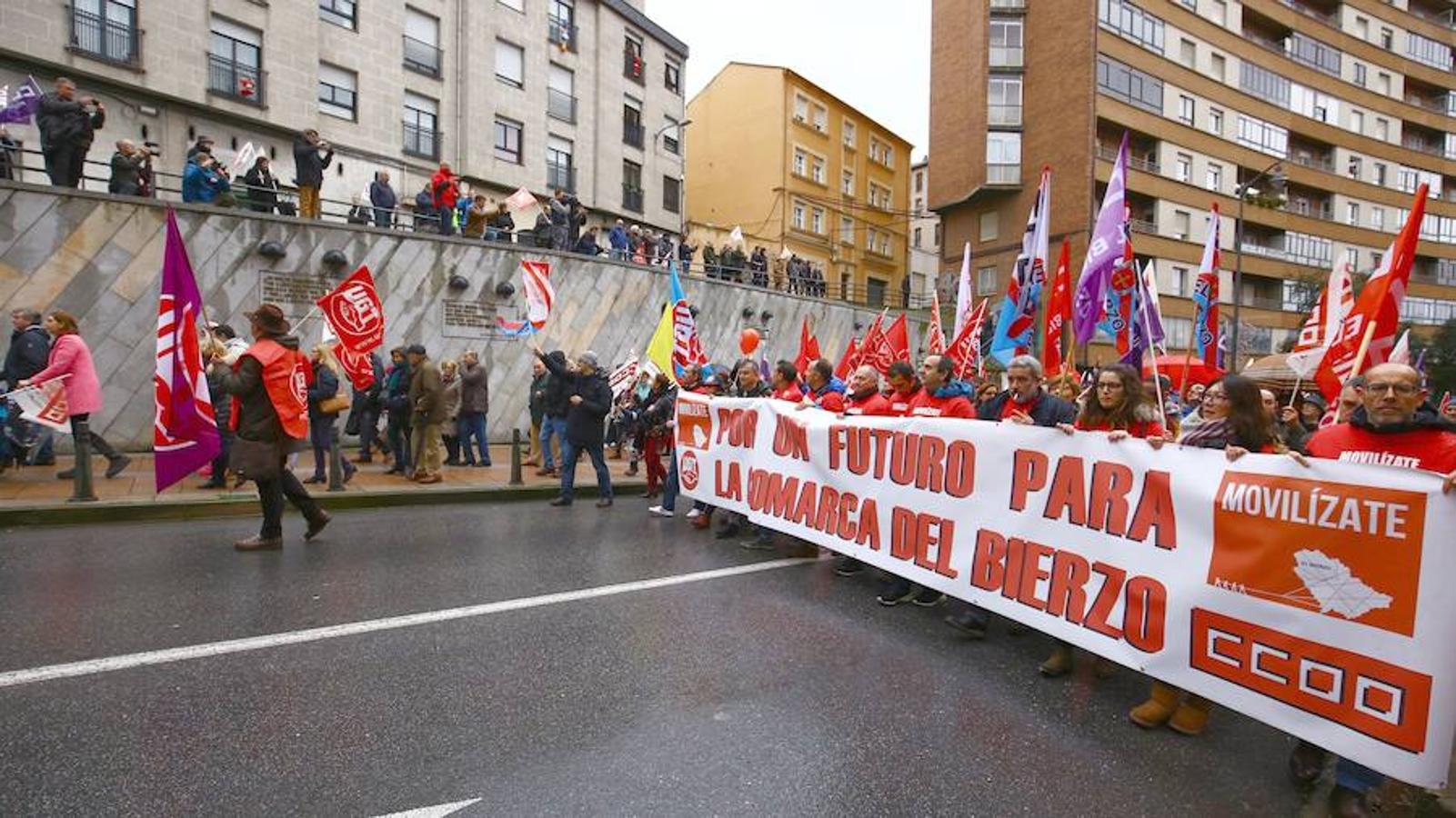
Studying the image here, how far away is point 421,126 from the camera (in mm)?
25531

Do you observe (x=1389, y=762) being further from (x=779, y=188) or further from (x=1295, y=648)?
(x=779, y=188)

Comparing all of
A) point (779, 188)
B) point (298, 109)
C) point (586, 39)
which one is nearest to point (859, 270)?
point (779, 188)

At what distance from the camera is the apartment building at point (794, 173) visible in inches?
1752

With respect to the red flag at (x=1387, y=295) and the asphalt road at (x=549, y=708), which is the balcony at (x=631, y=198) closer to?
the asphalt road at (x=549, y=708)

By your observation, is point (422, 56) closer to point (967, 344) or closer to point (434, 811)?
point (967, 344)

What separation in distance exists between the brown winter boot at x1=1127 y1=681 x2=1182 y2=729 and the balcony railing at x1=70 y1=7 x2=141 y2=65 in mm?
23725

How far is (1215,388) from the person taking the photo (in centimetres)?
407

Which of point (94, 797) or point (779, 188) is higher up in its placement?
point (779, 188)

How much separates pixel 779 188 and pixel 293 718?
43.1 meters

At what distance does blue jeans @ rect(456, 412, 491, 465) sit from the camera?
39.1 feet

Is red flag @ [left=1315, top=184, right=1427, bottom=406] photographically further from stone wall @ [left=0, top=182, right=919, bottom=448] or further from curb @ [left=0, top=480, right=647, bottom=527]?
stone wall @ [left=0, top=182, right=919, bottom=448]

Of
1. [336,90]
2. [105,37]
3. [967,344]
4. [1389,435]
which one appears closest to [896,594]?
[1389,435]

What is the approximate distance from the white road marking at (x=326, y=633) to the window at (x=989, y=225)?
36.2m

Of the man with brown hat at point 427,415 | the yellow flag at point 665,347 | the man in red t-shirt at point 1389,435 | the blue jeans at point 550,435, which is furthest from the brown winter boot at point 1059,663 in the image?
the man with brown hat at point 427,415
